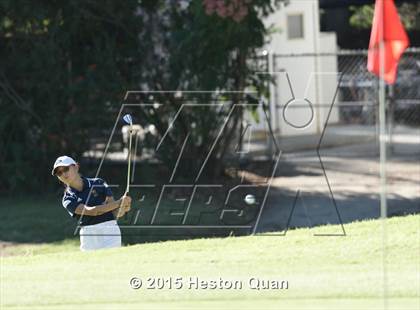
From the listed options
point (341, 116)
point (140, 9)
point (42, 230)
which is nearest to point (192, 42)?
point (140, 9)

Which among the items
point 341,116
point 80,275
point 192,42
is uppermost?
point 192,42

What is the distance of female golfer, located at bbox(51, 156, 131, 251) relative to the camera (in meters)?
9.21

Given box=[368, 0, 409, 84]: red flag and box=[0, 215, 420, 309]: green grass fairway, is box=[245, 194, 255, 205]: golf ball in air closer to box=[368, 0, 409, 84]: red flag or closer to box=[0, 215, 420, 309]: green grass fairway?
box=[0, 215, 420, 309]: green grass fairway

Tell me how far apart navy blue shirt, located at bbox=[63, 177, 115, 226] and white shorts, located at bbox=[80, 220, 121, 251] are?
73 mm

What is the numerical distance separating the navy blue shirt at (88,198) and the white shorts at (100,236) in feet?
0.24

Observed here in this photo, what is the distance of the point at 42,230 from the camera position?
13273mm

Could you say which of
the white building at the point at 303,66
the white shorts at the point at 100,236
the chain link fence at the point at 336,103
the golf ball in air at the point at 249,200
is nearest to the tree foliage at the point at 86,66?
the golf ball in air at the point at 249,200

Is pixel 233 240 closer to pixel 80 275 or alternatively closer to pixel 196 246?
pixel 196 246

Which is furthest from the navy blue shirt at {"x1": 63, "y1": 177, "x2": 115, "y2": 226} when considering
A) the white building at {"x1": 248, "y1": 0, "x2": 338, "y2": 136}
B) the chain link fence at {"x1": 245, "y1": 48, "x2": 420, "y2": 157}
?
the white building at {"x1": 248, "y1": 0, "x2": 338, "y2": 136}

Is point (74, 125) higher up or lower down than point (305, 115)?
higher up

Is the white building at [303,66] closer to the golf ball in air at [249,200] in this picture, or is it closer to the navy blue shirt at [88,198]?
the golf ball in air at [249,200]

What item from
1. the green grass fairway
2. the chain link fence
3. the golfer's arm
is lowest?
the chain link fence

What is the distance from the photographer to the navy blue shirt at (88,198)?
9.28 m

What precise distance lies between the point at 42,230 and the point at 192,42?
422 centimetres
